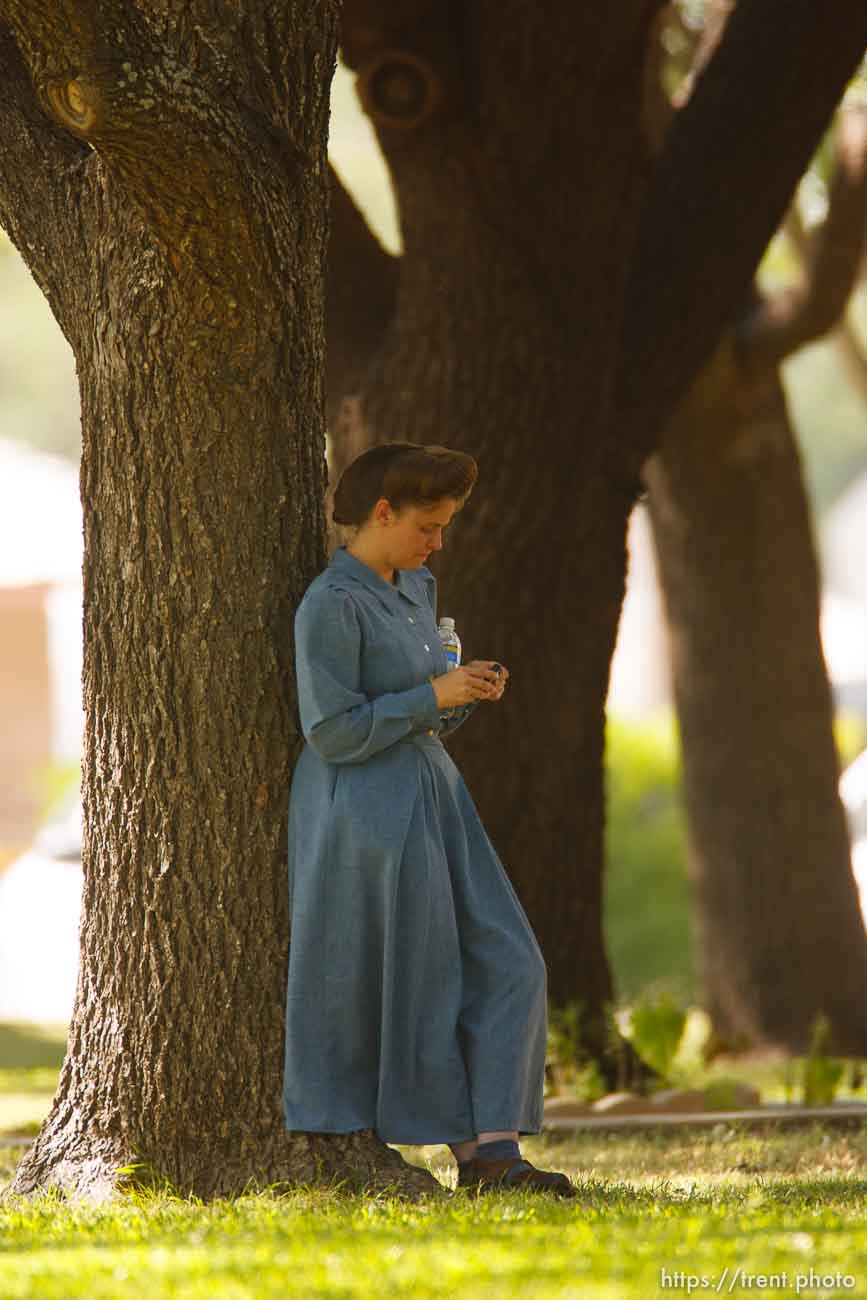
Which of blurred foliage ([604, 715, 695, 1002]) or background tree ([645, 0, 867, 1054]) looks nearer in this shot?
background tree ([645, 0, 867, 1054])

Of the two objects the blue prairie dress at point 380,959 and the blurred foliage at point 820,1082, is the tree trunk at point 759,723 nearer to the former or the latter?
the blurred foliage at point 820,1082

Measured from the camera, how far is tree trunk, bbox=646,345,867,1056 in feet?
31.2

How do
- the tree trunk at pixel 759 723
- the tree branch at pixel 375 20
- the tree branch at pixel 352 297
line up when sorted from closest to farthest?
the tree branch at pixel 375 20
the tree branch at pixel 352 297
the tree trunk at pixel 759 723

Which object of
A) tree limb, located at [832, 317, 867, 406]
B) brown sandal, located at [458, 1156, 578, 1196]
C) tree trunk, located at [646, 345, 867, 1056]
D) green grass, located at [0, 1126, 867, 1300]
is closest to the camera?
green grass, located at [0, 1126, 867, 1300]

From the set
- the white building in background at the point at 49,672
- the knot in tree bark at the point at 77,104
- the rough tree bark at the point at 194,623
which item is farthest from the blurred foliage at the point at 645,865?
the knot in tree bark at the point at 77,104

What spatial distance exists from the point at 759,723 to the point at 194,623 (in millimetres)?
5738

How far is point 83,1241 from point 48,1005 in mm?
8899

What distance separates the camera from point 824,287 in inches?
373

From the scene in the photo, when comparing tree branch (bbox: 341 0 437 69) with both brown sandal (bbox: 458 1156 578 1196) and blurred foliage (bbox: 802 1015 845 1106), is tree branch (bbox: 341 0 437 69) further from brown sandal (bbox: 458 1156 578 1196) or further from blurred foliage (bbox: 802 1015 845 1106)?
brown sandal (bbox: 458 1156 578 1196)

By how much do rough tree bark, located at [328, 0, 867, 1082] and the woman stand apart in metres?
2.38

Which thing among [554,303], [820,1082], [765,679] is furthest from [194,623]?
[765,679]

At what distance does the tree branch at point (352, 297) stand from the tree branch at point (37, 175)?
2370mm

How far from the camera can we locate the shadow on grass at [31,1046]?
32.1ft

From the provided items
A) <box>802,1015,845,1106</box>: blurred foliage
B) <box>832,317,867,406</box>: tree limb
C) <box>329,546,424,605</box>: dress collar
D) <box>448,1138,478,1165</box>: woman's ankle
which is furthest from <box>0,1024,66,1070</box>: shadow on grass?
→ <box>832,317,867,406</box>: tree limb
